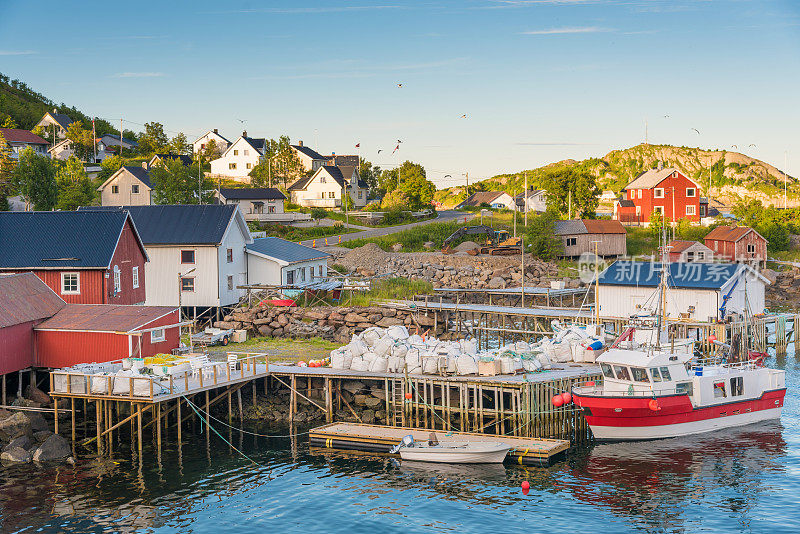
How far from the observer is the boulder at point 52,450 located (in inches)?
1209

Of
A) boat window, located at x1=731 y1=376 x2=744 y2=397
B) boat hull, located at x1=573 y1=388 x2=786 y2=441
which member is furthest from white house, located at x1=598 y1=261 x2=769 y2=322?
boat hull, located at x1=573 y1=388 x2=786 y2=441

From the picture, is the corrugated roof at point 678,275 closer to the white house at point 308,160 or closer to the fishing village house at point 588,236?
the fishing village house at point 588,236

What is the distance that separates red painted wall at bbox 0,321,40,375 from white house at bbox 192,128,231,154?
101 metres

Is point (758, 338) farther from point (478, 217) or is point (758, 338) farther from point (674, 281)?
point (478, 217)

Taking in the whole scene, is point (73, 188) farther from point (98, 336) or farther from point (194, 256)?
point (98, 336)

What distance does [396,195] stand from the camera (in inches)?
4087

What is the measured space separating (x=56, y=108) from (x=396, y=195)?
7540 centimetres

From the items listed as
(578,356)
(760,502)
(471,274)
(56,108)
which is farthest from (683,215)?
(56,108)

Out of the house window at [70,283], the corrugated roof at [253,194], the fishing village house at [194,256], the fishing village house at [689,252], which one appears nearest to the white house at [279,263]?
the fishing village house at [194,256]

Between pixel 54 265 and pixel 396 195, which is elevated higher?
pixel 396 195

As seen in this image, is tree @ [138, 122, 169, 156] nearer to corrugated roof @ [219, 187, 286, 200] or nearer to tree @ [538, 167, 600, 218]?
corrugated roof @ [219, 187, 286, 200]

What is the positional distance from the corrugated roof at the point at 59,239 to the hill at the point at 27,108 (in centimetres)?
9068

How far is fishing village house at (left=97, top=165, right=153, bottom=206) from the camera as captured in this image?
3612 inches

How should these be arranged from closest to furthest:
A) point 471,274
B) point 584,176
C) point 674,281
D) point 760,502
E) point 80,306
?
point 760,502 < point 80,306 < point 674,281 < point 471,274 < point 584,176
